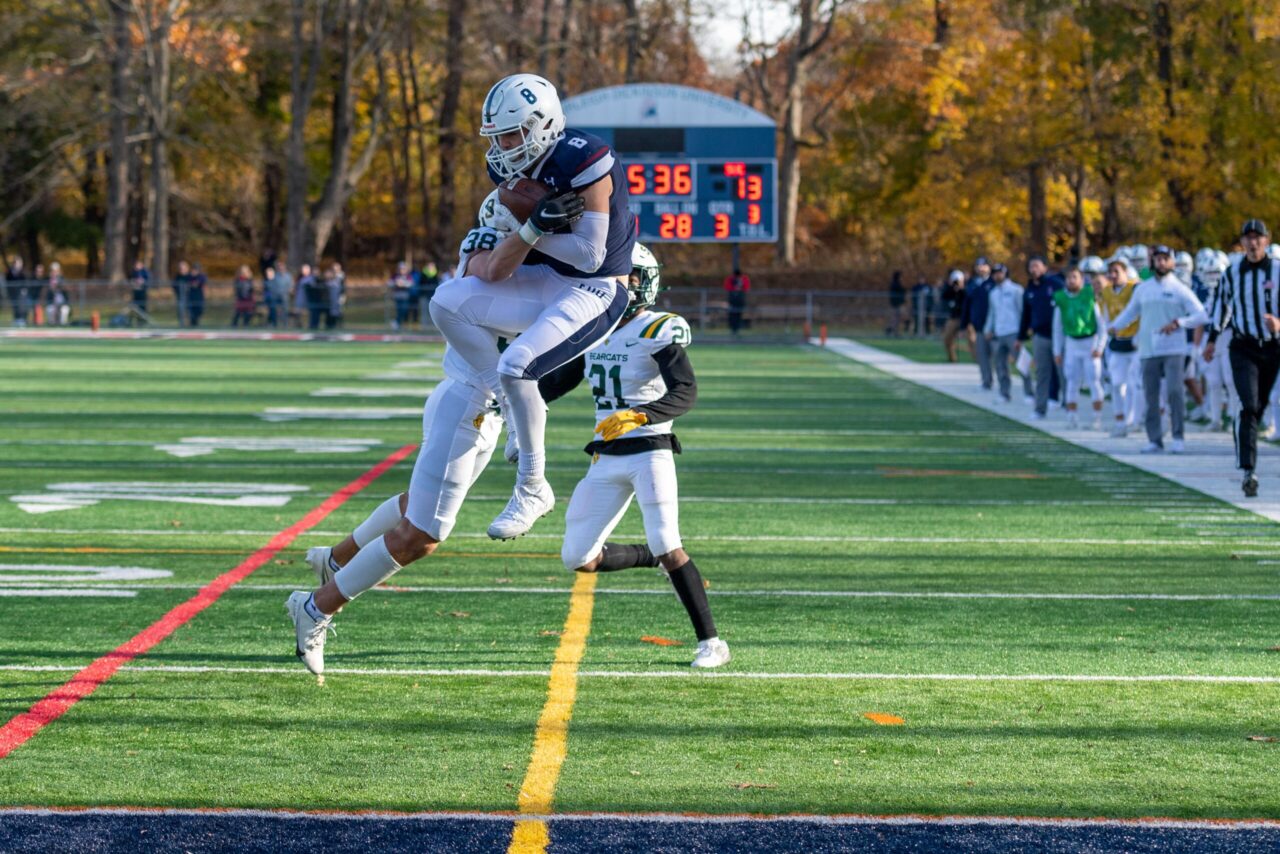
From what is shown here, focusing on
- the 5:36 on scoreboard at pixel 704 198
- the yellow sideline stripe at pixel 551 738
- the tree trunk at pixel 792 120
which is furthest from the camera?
the tree trunk at pixel 792 120

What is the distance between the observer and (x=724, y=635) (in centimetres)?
741

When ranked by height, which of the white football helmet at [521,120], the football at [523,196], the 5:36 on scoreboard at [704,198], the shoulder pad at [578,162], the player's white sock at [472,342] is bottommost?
the player's white sock at [472,342]

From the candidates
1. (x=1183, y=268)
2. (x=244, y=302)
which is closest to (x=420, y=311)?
(x=244, y=302)

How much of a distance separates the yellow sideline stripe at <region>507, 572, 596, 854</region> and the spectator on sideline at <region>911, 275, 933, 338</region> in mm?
33599

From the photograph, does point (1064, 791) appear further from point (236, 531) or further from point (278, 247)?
point (278, 247)

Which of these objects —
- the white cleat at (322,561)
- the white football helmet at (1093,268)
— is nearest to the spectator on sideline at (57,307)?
the white football helmet at (1093,268)

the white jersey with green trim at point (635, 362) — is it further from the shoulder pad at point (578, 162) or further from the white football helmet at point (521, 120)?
the white football helmet at point (521, 120)

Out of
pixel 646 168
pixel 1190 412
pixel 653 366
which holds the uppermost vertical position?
pixel 646 168

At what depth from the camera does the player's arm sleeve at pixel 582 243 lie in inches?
231

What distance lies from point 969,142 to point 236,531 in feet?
136

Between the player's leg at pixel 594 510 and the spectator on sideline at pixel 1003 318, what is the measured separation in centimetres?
1423

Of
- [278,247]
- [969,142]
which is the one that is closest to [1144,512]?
[969,142]

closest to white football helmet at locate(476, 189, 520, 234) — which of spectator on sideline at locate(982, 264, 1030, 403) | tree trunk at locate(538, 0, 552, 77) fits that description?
spectator on sideline at locate(982, 264, 1030, 403)

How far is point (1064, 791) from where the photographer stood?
16.6 ft
